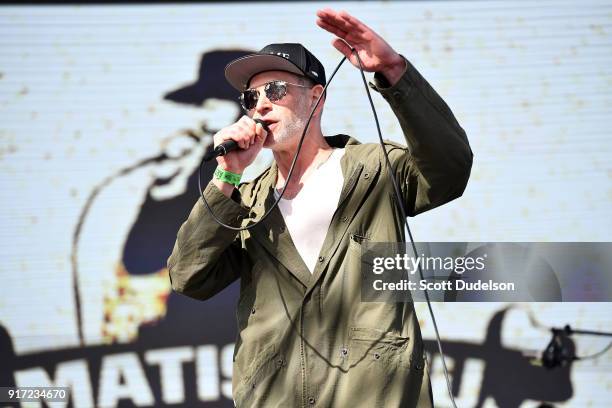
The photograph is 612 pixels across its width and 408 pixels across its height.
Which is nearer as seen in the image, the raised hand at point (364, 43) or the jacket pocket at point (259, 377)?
the raised hand at point (364, 43)

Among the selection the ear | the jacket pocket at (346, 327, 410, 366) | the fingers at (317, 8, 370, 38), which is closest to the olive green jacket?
the jacket pocket at (346, 327, 410, 366)

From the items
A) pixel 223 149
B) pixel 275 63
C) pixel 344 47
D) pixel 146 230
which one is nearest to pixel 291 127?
pixel 275 63

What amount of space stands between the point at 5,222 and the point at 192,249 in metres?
2.44

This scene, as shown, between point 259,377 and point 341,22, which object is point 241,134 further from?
point 259,377

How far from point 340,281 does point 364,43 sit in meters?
0.61

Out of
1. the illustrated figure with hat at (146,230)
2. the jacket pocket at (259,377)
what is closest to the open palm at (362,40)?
the jacket pocket at (259,377)

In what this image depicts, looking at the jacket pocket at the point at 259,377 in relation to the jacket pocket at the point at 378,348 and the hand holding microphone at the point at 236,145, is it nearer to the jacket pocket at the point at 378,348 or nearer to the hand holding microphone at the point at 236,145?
the jacket pocket at the point at 378,348

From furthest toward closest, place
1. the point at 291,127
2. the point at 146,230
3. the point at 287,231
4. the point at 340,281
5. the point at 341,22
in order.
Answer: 1. the point at 146,230
2. the point at 291,127
3. the point at 287,231
4. the point at 340,281
5. the point at 341,22

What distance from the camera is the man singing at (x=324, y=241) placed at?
2045mm

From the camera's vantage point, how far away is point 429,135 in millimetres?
2027

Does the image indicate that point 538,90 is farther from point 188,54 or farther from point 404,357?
point 404,357

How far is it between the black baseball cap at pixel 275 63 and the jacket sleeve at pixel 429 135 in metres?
0.50

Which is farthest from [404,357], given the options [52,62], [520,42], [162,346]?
[52,62]

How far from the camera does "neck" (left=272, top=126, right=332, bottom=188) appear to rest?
245 centimetres
